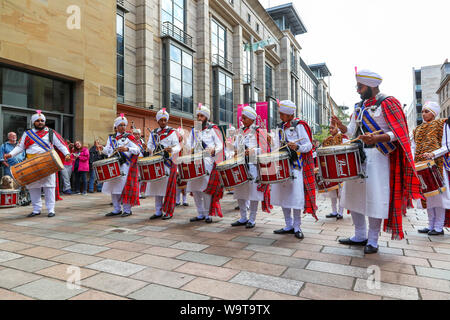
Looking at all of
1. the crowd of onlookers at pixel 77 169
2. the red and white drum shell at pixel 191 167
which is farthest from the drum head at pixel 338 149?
the crowd of onlookers at pixel 77 169

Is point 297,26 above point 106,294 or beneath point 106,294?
above

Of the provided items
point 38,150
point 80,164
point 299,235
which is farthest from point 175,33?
point 299,235

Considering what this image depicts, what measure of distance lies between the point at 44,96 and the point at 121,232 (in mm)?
7550

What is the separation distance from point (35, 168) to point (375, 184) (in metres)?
5.37

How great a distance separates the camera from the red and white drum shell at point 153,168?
5.23 metres

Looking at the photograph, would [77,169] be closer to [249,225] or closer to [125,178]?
[125,178]

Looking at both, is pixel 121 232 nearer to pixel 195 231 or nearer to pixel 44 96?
pixel 195 231

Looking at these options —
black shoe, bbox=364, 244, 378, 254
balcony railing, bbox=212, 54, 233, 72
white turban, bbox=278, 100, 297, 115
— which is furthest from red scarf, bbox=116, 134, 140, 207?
balcony railing, bbox=212, 54, 233, 72

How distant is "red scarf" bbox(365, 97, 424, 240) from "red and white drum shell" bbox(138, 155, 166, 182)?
340 centimetres

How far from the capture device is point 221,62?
859 inches

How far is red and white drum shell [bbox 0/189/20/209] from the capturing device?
22.6 feet

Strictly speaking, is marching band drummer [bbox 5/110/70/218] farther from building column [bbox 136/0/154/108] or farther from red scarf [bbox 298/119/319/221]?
building column [bbox 136/0/154/108]
